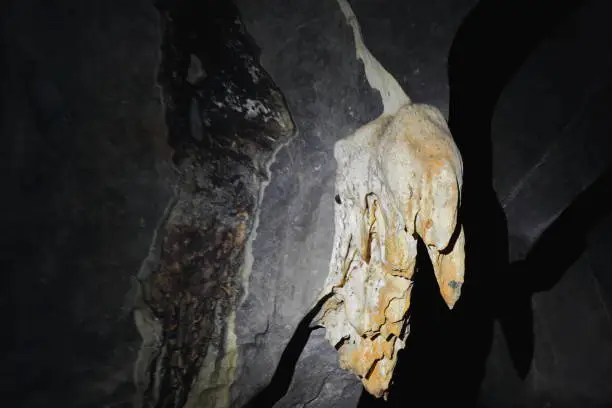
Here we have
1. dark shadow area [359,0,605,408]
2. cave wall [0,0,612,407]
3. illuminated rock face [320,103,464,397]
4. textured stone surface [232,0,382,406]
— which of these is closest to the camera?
cave wall [0,0,612,407]

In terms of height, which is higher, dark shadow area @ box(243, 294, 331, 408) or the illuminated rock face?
the illuminated rock face

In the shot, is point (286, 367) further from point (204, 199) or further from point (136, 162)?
point (136, 162)

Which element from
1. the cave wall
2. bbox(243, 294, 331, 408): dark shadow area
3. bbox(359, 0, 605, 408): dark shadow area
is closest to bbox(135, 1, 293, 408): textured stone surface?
the cave wall

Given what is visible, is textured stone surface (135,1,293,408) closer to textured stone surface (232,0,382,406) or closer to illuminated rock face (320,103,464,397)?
textured stone surface (232,0,382,406)

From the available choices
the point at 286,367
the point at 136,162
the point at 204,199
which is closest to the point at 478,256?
the point at 286,367

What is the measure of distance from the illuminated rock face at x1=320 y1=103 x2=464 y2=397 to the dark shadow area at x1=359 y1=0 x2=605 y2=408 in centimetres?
20

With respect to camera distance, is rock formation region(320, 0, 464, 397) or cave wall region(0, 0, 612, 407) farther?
rock formation region(320, 0, 464, 397)

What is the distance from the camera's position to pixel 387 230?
794 mm

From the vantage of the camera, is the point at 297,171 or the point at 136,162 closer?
the point at 136,162

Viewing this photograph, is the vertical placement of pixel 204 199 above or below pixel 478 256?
below

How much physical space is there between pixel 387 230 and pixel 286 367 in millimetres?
552

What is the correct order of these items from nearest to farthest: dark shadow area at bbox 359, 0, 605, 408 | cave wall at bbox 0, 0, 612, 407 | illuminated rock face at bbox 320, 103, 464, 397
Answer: cave wall at bbox 0, 0, 612, 407 → illuminated rock face at bbox 320, 103, 464, 397 → dark shadow area at bbox 359, 0, 605, 408

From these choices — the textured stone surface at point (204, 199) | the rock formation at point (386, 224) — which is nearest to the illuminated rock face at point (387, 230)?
the rock formation at point (386, 224)

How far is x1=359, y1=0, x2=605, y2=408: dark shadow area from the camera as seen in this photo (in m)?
1.01
